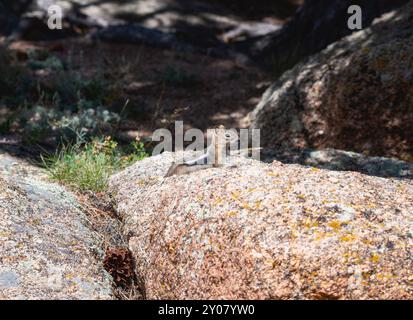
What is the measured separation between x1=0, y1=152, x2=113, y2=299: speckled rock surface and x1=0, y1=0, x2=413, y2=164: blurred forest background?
1.83 m

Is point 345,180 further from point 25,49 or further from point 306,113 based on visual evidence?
point 25,49

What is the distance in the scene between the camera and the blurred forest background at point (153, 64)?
7.88m

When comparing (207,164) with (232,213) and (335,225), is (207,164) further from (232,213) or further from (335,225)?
(335,225)

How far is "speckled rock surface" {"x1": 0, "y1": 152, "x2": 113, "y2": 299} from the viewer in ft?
12.3

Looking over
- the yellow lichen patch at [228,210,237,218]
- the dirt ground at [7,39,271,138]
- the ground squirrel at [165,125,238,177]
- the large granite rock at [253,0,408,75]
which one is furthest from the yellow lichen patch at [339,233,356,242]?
the large granite rock at [253,0,408,75]

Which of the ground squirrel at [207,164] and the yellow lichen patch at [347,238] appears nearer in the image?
the yellow lichen patch at [347,238]

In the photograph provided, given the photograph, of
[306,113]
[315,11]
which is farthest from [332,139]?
[315,11]

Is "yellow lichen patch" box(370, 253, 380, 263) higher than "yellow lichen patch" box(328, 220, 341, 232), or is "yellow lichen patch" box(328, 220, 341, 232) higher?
"yellow lichen patch" box(328, 220, 341, 232)

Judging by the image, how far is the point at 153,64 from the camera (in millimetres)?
11680

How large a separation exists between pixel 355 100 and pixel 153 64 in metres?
5.28

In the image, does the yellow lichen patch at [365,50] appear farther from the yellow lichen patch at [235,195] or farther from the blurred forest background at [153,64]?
the yellow lichen patch at [235,195]

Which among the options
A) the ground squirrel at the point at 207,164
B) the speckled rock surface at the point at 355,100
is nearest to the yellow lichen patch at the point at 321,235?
the ground squirrel at the point at 207,164

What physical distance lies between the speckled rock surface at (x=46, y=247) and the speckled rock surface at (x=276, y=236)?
35cm

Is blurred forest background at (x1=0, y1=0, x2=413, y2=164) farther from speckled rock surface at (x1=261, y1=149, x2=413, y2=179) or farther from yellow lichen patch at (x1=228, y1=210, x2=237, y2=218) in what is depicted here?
yellow lichen patch at (x1=228, y1=210, x2=237, y2=218)
